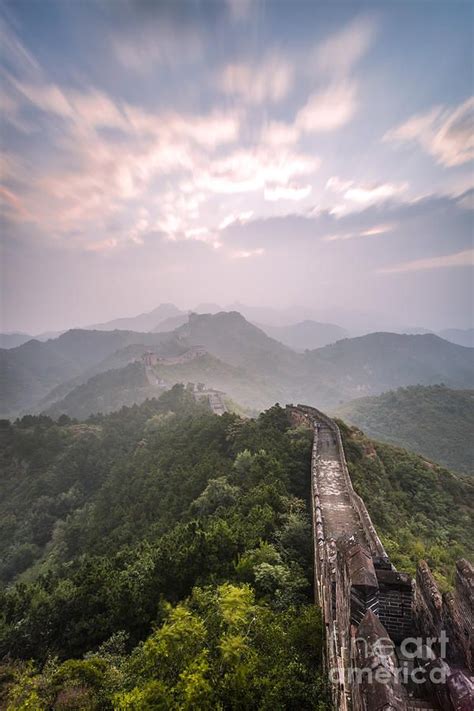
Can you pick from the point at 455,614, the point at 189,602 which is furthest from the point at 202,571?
the point at 455,614

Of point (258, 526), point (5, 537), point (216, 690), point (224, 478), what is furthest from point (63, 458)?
point (216, 690)

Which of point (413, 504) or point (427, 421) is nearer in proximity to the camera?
point (413, 504)

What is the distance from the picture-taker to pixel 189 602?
11.5 metres

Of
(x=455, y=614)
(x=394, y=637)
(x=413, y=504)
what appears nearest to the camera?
(x=455, y=614)

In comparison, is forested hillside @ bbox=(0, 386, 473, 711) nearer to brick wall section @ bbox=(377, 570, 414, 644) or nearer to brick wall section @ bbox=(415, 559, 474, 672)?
brick wall section @ bbox=(377, 570, 414, 644)

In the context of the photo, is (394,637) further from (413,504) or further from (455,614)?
(413,504)

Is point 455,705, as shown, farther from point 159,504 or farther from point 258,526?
point 159,504

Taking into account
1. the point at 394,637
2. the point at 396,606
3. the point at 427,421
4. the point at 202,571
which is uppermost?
the point at 396,606

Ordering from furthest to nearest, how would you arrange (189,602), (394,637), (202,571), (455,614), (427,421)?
(427,421), (202,571), (189,602), (394,637), (455,614)

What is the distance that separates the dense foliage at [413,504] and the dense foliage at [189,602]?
4.13 metres

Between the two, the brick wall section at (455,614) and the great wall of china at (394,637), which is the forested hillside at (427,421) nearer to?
the brick wall section at (455,614)

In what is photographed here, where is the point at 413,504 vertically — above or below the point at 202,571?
below

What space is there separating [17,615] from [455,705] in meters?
16.9

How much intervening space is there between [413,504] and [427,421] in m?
57.7
